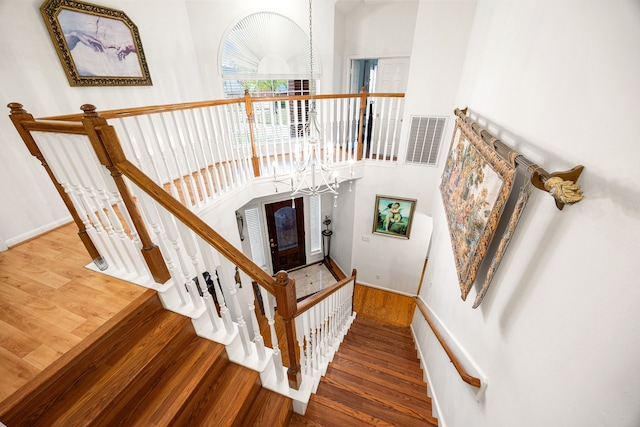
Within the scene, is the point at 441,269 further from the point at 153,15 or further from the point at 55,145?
the point at 153,15

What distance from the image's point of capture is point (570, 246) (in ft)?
2.88

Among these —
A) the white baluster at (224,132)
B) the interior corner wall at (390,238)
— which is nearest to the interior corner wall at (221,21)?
the white baluster at (224,132)

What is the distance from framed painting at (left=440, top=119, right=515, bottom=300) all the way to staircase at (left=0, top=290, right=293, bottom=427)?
5.10 feet

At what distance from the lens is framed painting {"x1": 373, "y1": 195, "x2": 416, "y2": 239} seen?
451cm

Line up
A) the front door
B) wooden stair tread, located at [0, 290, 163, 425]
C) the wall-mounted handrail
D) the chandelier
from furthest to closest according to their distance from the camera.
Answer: the front door, the chandelier, wooden stair tread, located at [0, 290, 163, 425], the wall-mounted handrail

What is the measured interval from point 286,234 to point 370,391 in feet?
13.5

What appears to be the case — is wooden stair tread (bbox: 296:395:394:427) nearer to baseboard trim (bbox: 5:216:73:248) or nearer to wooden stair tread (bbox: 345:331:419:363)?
wooden stair tread (bbox: 345:331:419:363)

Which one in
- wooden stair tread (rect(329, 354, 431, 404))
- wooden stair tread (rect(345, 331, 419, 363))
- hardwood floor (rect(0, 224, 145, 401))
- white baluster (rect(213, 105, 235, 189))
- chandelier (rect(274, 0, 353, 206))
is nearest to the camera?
hardwood floor (rect(0, 224, 145, 401))

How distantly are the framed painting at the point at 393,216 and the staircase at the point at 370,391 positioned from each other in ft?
7.19

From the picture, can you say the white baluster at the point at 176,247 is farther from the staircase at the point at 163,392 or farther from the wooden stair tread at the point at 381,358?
the wooden stair tread at the point at 381,358

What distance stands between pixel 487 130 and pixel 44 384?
9.83 feet

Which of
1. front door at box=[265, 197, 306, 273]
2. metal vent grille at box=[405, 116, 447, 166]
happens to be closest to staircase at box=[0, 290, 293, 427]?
metal vent grille at box=[405, 116, 447, 166]

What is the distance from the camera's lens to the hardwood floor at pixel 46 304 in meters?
1.23

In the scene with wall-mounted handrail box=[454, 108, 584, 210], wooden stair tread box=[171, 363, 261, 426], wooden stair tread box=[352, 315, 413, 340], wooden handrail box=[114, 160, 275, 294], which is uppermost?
wall-mounted handrail box=[454, 108, 584, 210]
